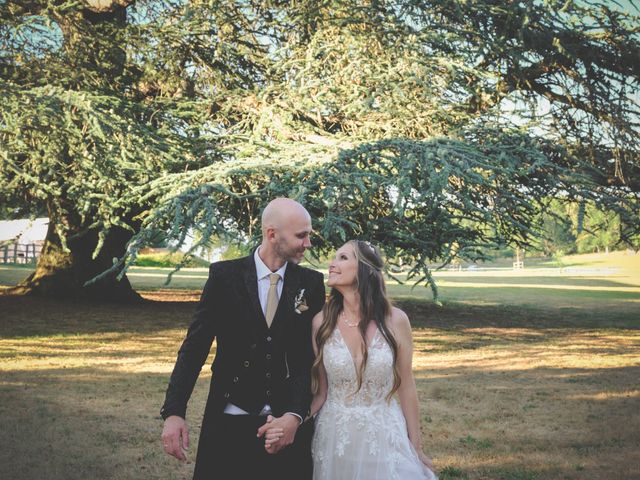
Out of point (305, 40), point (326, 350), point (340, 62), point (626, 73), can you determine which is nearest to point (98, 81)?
point (305, 40)

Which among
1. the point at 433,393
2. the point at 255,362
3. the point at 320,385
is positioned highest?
the point at 255,362

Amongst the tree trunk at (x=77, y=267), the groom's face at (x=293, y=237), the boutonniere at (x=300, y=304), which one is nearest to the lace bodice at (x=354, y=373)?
the boutonniere at (x=300, y=304)

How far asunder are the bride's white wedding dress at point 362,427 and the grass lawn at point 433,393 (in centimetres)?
247

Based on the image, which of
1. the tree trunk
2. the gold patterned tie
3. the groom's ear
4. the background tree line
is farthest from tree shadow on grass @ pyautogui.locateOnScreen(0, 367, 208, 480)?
the tree trunk

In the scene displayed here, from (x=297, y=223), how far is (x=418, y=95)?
32.4ft

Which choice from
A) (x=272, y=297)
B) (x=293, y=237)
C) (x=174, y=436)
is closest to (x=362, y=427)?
(x=272, y=297)

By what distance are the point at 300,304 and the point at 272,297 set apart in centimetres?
15

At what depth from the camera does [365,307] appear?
12.5ft

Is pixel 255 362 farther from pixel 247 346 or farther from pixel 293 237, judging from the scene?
pixel 293 237

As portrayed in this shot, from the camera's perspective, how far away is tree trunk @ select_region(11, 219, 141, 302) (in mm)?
19672

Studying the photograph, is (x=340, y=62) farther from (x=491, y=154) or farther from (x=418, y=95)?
(x=491, y=154)

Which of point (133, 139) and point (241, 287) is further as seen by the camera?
point (133, 139)

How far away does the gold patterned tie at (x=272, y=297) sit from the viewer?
351 cm

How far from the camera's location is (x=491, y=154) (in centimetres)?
1180
